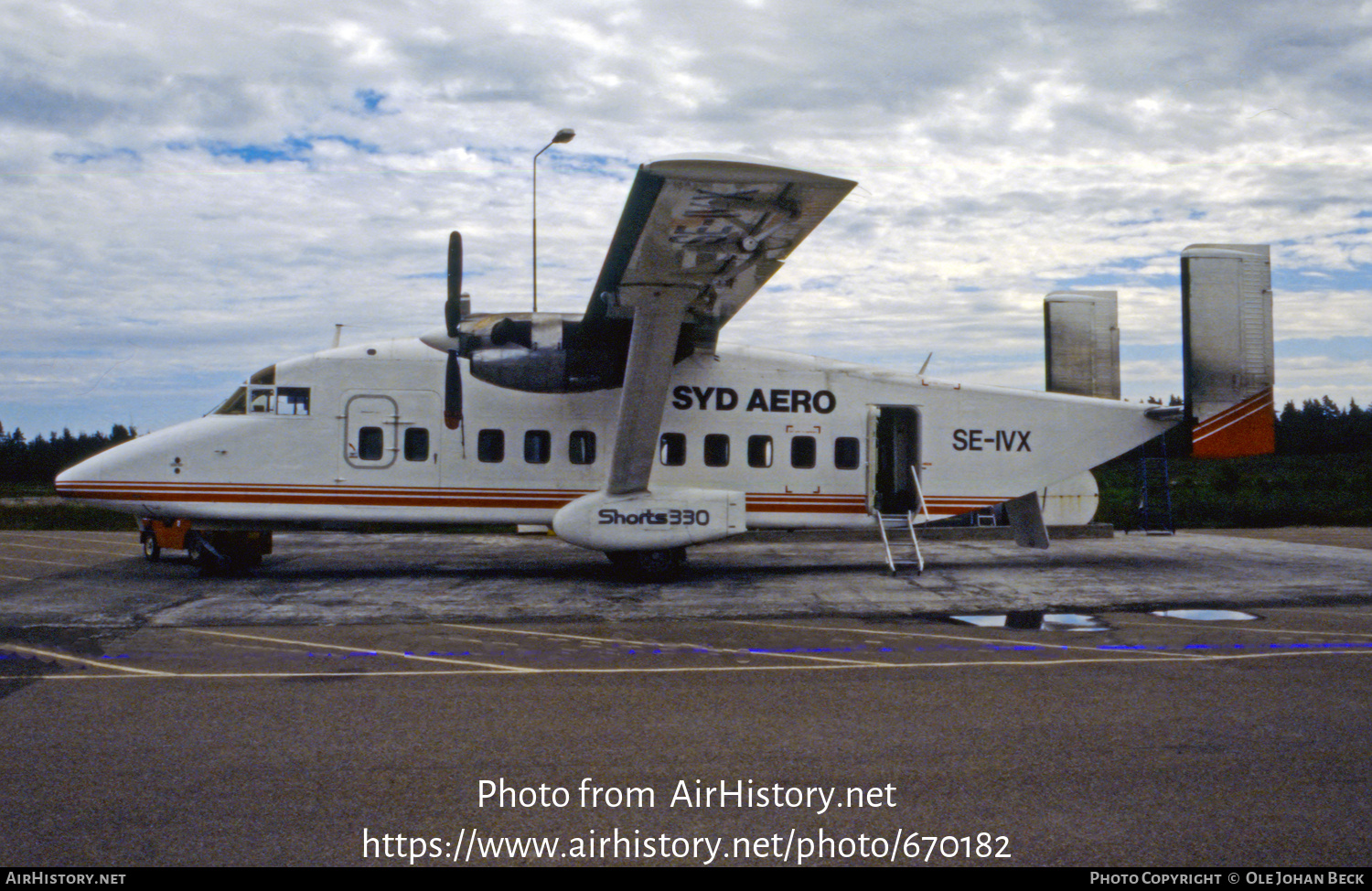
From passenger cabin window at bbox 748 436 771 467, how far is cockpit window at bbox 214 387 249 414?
305 inches

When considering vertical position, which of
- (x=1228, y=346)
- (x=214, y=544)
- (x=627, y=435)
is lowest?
(x=214, y=544)

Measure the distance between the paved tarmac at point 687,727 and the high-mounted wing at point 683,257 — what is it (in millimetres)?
2554

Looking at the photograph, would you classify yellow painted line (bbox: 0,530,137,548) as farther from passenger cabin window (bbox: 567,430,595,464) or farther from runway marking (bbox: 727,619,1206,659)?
runway marking (bbox: 727,619,1206,659)

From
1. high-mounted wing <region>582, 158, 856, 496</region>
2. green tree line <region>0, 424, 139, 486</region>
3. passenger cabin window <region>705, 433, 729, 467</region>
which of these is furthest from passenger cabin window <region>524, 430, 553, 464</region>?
green tree line <region>0, 424, 139, 486</region>

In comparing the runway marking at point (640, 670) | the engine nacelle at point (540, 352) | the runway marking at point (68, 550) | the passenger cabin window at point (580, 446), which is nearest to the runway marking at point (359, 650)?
the runway marking at point (640, 670)

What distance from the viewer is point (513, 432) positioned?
13.7m

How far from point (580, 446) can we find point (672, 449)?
1.43 meters

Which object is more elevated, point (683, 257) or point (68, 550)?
point (683, 257)

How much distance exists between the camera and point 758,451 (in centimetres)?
1420

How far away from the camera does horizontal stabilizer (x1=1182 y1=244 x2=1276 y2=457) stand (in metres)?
14.7

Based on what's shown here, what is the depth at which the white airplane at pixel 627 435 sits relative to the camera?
13086 millimetres

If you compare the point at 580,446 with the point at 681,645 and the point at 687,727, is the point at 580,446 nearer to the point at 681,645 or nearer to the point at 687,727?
the point at 681,645

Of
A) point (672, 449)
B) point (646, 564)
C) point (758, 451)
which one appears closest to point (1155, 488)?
point (758, 451)

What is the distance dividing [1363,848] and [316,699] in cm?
628
